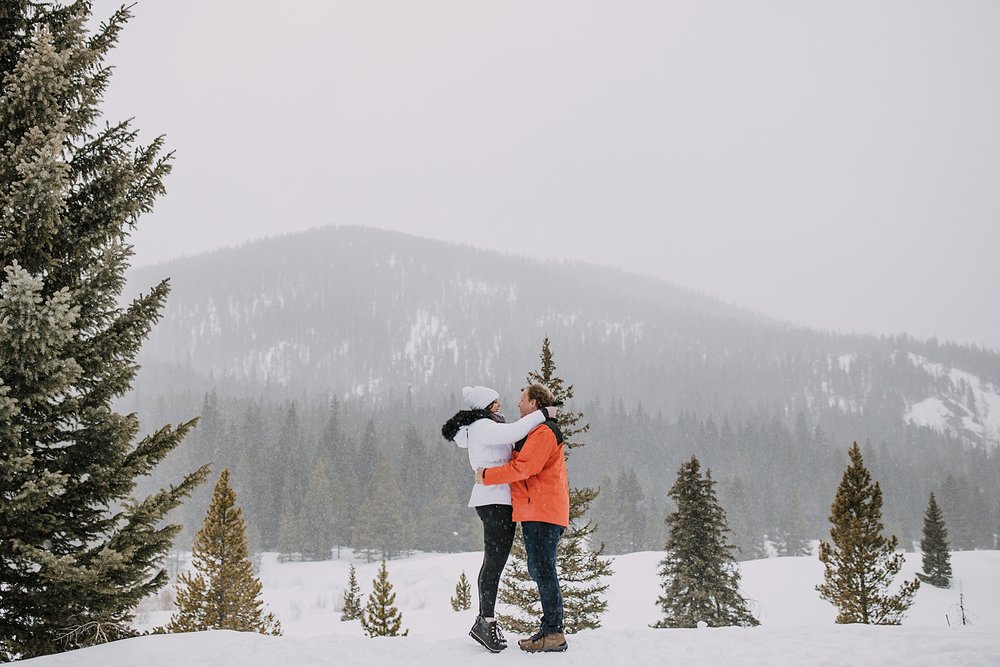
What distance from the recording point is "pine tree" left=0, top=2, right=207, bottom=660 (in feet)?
17.7

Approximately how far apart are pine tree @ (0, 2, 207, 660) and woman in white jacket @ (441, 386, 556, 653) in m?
3.00

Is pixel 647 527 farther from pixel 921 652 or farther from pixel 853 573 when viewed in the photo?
pixel 921 652

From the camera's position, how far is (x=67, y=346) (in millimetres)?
6121

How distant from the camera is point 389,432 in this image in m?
105

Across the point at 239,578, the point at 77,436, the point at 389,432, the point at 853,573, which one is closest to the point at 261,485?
the point at 389,432

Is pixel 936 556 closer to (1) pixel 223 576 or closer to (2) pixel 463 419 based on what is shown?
(1) pixel 223 576

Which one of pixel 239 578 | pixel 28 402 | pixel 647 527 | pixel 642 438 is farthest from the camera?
pixel 642 438

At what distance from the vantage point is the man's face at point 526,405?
20.6ft

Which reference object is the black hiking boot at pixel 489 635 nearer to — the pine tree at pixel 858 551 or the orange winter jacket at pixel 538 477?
the orange winter jacket at pixel 538 477

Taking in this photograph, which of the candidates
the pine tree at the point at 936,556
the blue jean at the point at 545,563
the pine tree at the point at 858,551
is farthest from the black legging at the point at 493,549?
the pine tree at the point at 936,556

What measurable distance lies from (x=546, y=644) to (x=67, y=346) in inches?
210

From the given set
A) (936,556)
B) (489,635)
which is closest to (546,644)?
(489,635)

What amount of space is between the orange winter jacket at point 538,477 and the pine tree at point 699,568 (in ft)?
51.2

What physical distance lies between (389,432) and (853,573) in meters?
90.6
